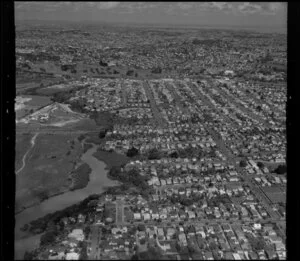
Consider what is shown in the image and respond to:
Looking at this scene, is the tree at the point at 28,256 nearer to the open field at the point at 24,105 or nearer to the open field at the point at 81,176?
the open field at the point at 24,105

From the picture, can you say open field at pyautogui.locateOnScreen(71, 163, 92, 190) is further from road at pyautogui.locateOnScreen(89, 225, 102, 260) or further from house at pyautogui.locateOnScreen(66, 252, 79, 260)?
house at pyautogui.locateOnScreen(66, 252, 79, 260)

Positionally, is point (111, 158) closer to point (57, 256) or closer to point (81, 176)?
point (81, 176)

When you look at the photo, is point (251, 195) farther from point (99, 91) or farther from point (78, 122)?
point (99, 91)

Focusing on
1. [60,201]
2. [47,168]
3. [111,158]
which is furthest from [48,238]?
[111,158]

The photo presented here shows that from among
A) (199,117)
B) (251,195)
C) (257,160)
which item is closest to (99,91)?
(199,117)

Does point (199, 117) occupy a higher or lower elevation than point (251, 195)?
higher

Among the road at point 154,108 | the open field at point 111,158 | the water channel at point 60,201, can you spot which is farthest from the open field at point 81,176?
the road at point 154,108
